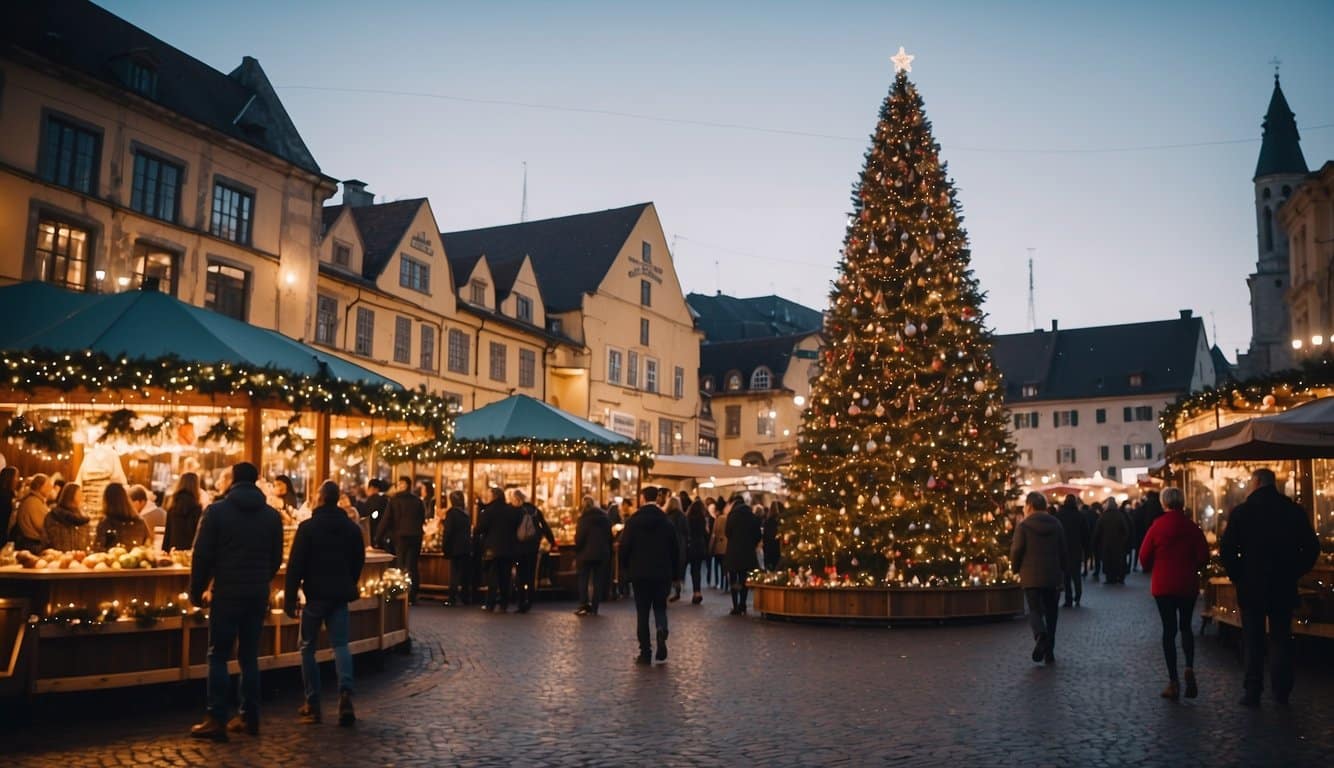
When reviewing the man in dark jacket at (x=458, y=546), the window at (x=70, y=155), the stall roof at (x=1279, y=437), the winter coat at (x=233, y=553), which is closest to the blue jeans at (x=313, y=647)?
the winter coat at (x=233, y=553)

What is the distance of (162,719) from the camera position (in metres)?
9.73

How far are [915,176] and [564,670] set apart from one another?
33.9ft

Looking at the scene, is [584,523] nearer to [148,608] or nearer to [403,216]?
[148,608]

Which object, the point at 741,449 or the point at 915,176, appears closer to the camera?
the point at 915,176

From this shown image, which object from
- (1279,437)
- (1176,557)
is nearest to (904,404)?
(1279,437)

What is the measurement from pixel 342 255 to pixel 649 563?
27.0m

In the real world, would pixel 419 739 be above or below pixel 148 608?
below

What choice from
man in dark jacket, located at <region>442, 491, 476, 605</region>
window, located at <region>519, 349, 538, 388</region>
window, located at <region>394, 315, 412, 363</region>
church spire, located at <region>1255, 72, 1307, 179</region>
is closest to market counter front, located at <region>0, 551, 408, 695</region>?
man in dark jacket, located at <region>442, 491, 476, 605</region>

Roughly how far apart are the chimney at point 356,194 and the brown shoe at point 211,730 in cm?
4050

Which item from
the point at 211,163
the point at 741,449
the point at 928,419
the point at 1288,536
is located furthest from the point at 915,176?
the point at 741,449

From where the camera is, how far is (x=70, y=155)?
26.7 meters

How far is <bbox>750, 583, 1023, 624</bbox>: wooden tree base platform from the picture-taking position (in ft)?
57.3

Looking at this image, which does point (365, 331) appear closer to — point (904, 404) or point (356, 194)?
point (356, 194)

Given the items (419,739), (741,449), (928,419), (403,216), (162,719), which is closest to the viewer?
(419,739)
